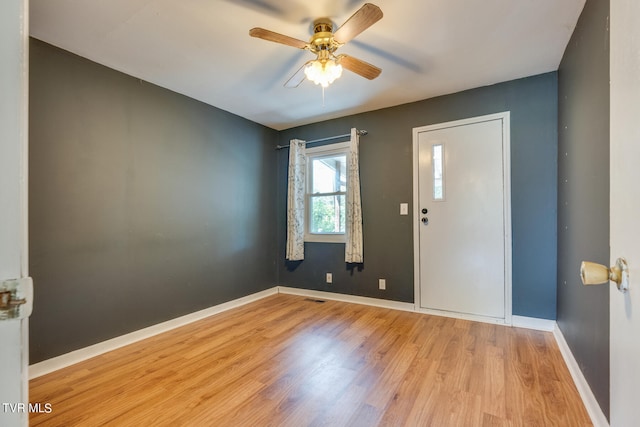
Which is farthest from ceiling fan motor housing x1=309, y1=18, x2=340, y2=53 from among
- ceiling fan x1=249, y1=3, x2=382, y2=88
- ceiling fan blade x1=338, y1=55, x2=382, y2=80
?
ceiling fan blade x1=338, y1=55, x2=382, y2=80

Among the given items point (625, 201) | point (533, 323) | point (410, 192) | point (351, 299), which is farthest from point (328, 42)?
point (533, 323)

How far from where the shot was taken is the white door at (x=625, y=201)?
61cm

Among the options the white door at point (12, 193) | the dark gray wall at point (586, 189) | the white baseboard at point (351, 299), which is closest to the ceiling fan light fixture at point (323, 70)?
the dark gray wall at point (586, 189)

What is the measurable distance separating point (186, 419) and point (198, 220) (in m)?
1.98

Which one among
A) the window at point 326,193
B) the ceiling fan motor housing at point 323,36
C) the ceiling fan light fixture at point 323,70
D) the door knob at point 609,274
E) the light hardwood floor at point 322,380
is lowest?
the light hardwood floor at point 322,380

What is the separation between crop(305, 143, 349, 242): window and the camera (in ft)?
12.7

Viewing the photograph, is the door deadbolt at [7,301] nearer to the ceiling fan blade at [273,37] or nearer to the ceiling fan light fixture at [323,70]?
the ceiling fan blade at [273,37]

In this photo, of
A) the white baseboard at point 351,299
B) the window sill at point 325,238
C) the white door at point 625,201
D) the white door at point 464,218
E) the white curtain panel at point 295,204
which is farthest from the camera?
the white curtain panel at point 295,204

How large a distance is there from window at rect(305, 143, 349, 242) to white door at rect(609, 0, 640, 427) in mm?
3085

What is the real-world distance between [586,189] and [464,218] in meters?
1.30

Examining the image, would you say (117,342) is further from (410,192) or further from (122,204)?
(410,192)

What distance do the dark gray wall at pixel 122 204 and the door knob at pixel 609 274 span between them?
293cm

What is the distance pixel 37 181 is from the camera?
204 centimetres

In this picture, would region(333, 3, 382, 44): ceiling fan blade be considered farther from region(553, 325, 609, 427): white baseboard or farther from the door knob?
region(553, 325, 609, 427): white baseboard
